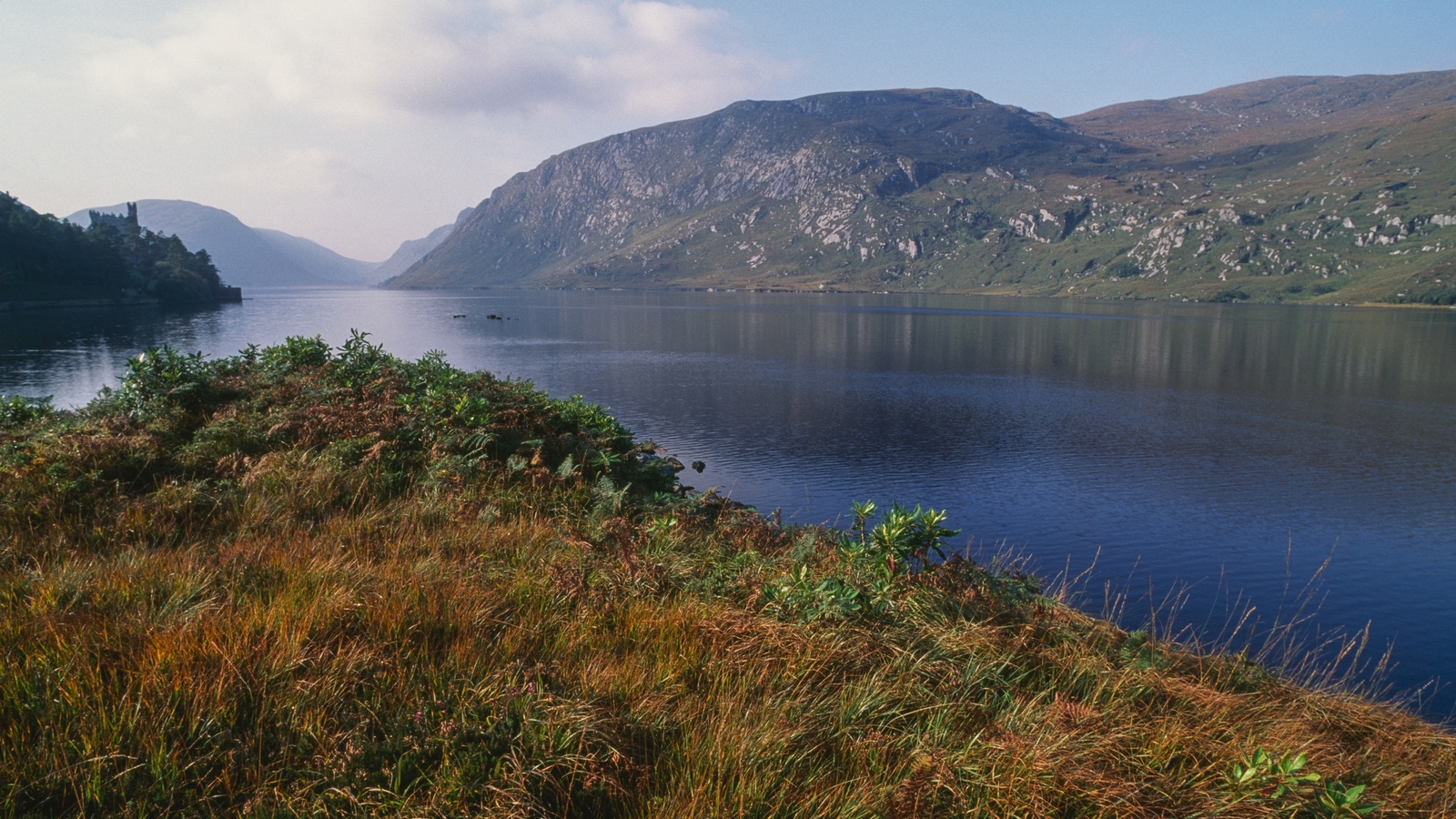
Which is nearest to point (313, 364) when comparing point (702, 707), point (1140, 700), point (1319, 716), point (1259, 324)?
point (702, 707)

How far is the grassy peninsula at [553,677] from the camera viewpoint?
365 cm

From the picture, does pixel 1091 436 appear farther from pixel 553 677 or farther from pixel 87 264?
pixel 87 264

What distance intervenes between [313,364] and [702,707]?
14.4 m

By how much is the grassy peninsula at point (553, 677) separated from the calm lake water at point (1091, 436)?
15.4 meters

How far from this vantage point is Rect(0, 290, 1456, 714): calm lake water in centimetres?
2272

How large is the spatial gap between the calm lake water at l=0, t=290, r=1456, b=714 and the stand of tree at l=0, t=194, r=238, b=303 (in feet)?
100

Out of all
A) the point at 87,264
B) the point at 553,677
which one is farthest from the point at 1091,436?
the point at 87,264

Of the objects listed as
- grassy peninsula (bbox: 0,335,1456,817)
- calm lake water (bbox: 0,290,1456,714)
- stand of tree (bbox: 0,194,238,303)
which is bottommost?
calm lake water (bbox: 0,290,1456,714)

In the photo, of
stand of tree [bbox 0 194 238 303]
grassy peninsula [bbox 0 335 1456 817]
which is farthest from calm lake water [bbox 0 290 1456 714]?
stand of tree [bbox 0 194 238 303]

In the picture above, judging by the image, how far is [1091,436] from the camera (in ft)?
130

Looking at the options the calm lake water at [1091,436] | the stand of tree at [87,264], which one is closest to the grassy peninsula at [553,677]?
the calm lake water at [1091,436]

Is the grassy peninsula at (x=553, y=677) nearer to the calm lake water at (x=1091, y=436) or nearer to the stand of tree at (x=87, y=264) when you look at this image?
the calm lake water at (x=1091, y=436)

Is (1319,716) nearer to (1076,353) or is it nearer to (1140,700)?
(1140,700)

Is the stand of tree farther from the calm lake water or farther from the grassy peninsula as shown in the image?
the grassy peninsula
